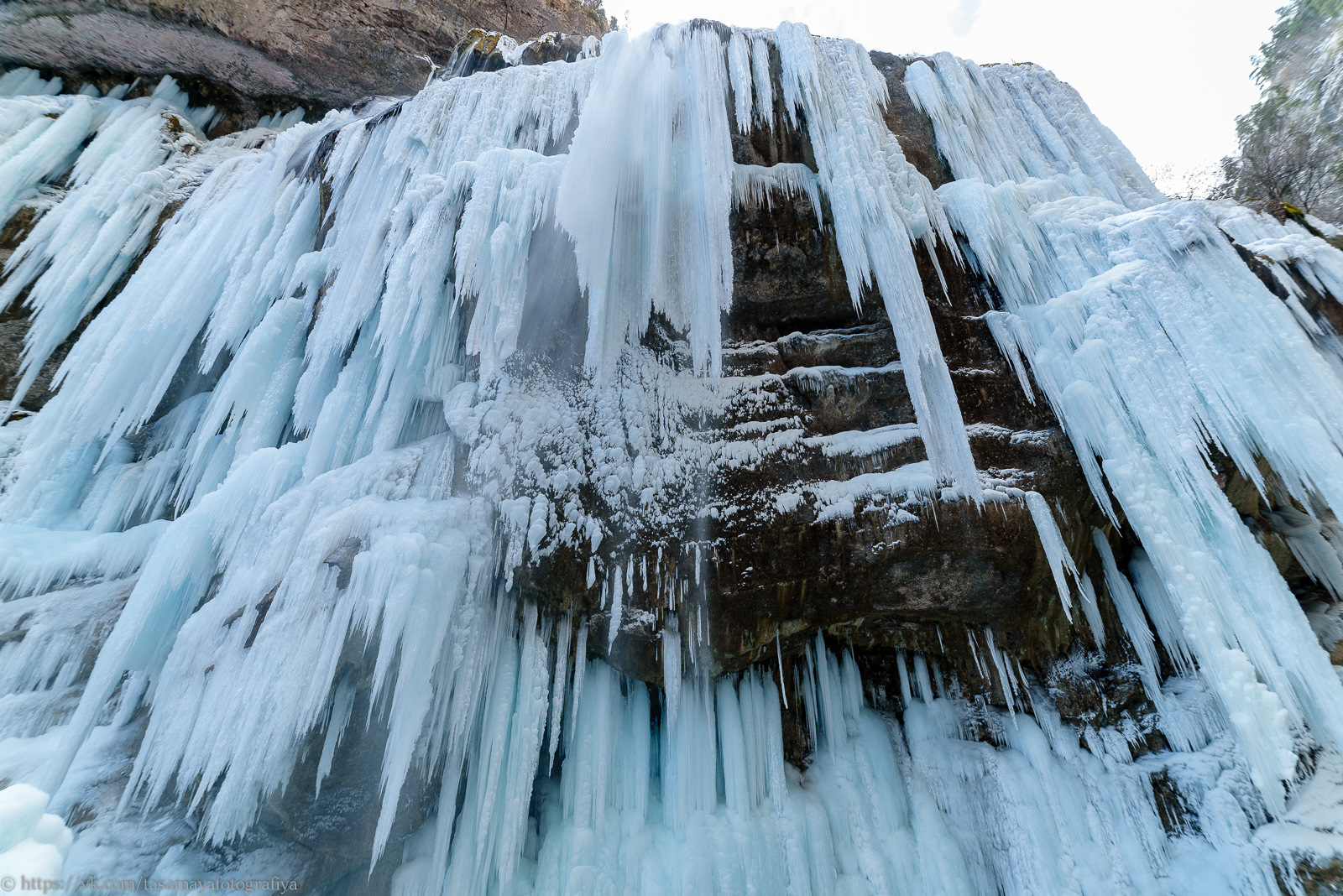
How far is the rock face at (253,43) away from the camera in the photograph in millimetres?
7609

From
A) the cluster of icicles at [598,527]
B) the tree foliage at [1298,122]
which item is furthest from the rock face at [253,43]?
the tree foliage at [1298,122]

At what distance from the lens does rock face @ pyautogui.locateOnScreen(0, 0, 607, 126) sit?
761cm

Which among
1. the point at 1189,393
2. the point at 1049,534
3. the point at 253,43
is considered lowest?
the point at 1049,534

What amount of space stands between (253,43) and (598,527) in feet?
31.6

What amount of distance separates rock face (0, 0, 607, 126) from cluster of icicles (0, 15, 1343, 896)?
178 inches

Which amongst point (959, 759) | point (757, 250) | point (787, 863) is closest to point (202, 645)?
point (787, 863)

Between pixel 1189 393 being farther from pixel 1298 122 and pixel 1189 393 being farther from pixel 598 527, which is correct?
pixel 1298 122

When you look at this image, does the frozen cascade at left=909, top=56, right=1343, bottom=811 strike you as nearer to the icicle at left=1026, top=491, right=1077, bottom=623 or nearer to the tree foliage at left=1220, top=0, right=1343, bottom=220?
the icicle at left=1026, top=491, right=1077, bottom=623

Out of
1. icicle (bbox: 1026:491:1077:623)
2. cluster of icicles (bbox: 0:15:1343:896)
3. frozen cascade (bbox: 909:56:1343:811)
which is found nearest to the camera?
frozen cascade (bbox: 909:56:1343:811)

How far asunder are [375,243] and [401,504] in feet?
8.24

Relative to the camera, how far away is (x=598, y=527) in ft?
13.5

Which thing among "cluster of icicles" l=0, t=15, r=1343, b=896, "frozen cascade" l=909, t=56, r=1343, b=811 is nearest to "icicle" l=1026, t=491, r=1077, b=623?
"cluster of icicles" l=0, t=15, r=1343, b=896

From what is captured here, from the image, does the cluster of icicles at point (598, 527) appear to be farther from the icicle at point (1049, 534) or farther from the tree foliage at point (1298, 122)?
the tree foliage at point (1298, 122)

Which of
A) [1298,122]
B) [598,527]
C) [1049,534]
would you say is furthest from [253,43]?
[1298,122]
